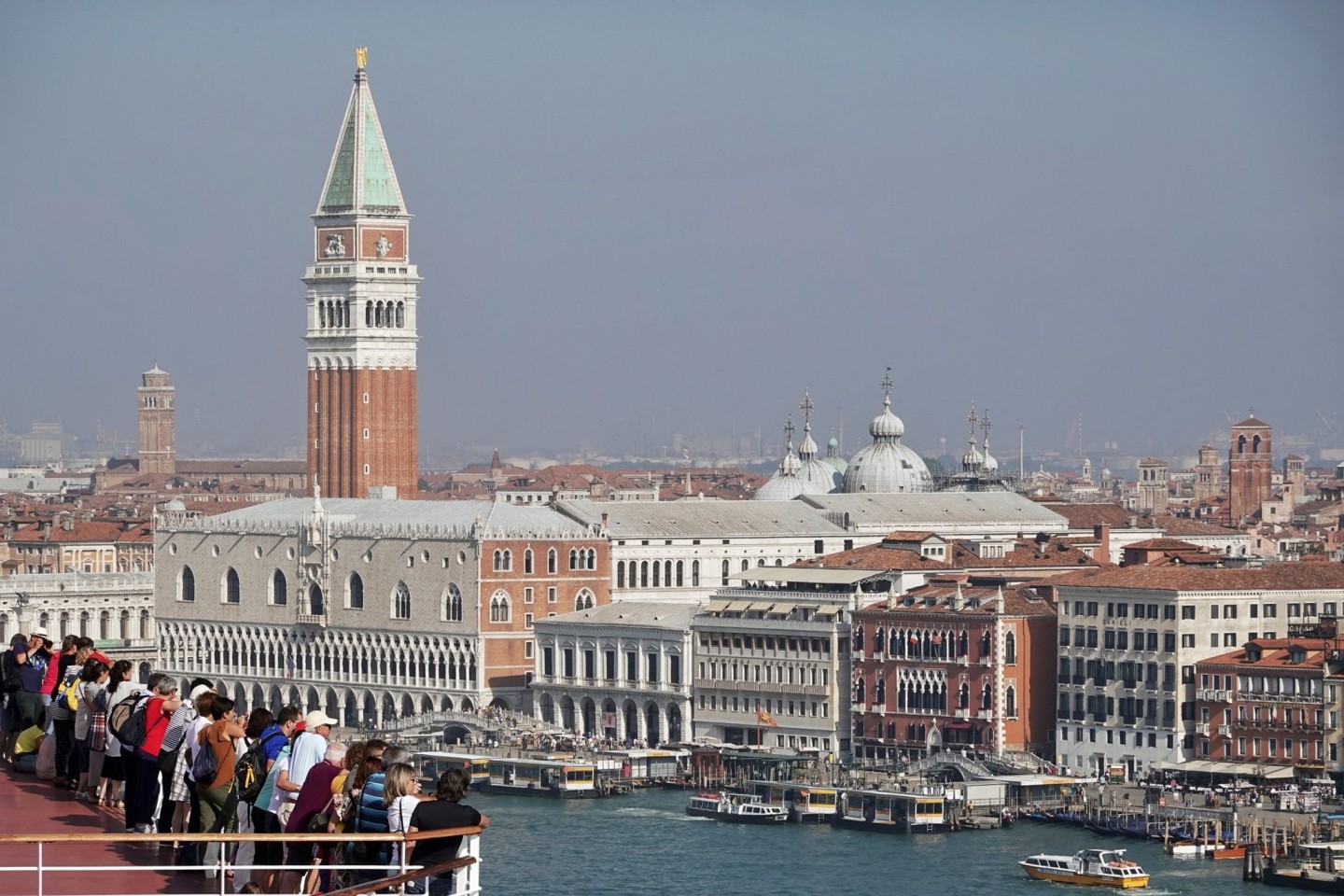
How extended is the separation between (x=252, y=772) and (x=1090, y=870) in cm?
3373

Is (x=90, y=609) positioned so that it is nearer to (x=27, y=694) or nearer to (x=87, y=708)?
(x=27, y=694)

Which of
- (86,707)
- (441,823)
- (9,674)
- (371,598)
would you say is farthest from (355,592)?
(441,823)

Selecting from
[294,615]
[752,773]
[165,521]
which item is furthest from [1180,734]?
[165,521]

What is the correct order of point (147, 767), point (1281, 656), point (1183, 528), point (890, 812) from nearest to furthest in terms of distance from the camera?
point (147, 767)
point (890, 812)
point (1281, 656)
point (1183, 528)

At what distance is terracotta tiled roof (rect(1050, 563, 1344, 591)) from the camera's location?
58.2 meters

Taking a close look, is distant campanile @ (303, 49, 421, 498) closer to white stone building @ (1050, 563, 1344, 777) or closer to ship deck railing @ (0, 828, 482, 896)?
white stone building @ (1050, 563, 1344, 777)

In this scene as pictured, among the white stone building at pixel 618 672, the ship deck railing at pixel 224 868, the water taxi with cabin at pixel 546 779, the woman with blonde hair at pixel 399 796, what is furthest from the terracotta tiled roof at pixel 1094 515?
the woman with blonde hair at pixel 399 796

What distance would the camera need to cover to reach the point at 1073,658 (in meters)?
59.2

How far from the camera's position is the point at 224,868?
13.1 m

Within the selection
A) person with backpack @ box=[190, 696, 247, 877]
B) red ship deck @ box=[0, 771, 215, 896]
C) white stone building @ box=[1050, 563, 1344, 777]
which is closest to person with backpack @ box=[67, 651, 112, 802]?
red ship deck @ box=[0, 771, 215, 896]

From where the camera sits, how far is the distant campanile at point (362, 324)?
83812 mm

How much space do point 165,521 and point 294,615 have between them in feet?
22.2

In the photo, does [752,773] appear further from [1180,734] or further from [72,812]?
[72,812]

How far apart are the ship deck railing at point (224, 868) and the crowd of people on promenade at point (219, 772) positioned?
5 cm
